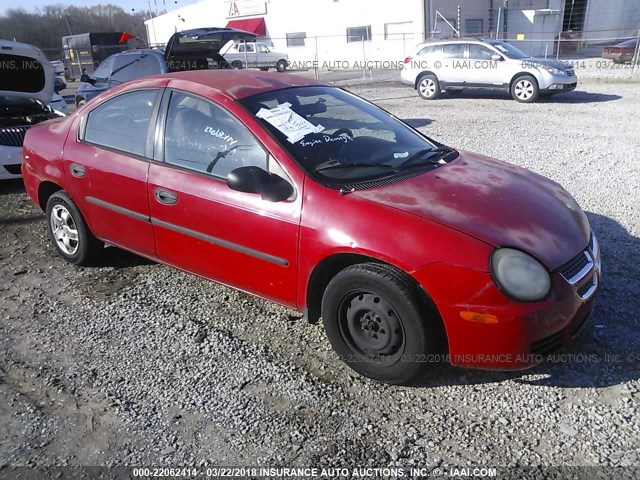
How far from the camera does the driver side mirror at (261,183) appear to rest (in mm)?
2992

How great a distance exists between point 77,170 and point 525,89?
1200 centimetres

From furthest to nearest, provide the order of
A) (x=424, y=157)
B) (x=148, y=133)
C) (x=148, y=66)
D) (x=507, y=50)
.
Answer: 1. (x=507, y=50)
2. (x=148, y=66)
3. (x=148, y=133)
4. (x=424, y=157)

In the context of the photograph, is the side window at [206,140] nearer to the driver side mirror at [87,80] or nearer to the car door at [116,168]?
the car door at [116,168]

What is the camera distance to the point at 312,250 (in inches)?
115

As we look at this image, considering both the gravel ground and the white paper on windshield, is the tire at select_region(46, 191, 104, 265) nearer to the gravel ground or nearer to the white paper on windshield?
the gravel ground

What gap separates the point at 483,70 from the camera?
13836 millimetres

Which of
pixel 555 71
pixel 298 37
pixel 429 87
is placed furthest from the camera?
pixel 298 37

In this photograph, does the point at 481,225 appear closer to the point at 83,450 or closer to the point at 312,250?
the point at 312,250

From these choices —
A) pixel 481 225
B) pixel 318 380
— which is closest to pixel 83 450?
pixel 318 380

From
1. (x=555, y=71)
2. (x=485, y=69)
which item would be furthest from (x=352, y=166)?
(x=485, y=69)

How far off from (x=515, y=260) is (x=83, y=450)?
7.51ft

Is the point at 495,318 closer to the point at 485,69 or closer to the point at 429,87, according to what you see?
the point at 485,69

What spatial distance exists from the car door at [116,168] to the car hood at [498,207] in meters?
1.68

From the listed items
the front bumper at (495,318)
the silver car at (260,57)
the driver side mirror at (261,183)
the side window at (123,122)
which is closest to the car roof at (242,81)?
the side window at (123,122)
